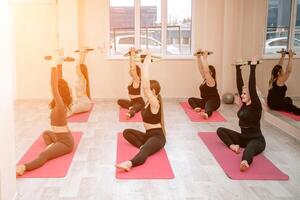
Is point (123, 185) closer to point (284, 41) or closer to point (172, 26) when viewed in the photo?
point (284, 41)

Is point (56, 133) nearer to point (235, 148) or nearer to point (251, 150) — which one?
point (235, 148)

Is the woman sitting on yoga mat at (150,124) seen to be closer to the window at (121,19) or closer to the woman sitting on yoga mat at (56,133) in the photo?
the woman sitting on yoga mat at (56,133)

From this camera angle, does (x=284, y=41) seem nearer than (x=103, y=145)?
No

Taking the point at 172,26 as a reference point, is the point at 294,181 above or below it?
below

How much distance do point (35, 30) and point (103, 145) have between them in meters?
3.78

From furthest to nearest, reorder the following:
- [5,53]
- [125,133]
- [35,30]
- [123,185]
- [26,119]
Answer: [35,30] → [26,119] → [125,133] → [123,185] → [5,53]

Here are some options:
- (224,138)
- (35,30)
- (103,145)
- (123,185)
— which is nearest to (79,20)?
(35,30)

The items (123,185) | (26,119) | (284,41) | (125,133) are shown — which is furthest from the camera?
(26,119)

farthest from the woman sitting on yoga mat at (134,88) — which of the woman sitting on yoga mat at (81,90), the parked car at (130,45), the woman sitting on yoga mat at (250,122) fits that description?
the woman sitting on yoga mat at (250,122)

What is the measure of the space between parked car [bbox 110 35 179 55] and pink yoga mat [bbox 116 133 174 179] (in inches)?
145

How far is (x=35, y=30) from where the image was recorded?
766 centimetres

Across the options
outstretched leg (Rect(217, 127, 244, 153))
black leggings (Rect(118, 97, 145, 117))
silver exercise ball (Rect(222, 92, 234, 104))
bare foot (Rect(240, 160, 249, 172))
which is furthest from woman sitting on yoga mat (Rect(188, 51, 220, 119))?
bare foot (Rect(240, 160, 249, 172))

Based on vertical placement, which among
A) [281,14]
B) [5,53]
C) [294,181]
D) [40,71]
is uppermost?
[281,14]

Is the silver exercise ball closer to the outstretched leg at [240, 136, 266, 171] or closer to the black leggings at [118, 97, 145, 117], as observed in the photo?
the black leggings at [118, 97, 145, 117]
